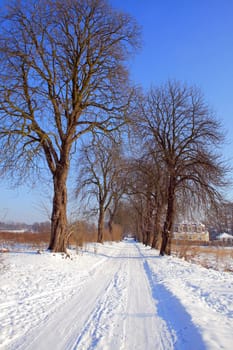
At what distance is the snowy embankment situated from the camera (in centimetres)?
Result: 440

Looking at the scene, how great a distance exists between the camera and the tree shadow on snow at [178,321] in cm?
430

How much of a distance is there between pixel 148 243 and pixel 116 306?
3513cm

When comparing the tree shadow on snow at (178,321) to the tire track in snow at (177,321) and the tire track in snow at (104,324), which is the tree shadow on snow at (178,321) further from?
the tire track in snow at (104,324)

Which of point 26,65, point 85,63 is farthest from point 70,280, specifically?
point 85,63

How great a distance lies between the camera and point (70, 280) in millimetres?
9984

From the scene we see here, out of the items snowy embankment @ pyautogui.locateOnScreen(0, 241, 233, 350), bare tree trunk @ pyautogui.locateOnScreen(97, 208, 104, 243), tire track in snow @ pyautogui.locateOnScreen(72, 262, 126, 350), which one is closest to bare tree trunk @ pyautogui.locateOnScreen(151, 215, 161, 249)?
bare tree trunk @ pyautogui.locateOnScreen(97, 208, 104, 243)

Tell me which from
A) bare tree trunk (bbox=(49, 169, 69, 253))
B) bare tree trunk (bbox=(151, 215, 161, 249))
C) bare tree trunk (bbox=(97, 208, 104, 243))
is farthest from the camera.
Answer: bare tree trunk (bbox=(97, 208, 104, 243))

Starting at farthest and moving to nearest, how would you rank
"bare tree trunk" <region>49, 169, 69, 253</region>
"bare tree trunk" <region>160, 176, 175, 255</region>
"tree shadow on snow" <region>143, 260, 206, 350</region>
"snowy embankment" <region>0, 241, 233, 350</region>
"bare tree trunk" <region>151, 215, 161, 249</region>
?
"bare tree trunk" <region>151, 215, 161, 249</region> < "bare tree trunk" <region>160, 176, 175, 255</region> < "bare tree trunk" <region>49, 169, 69, 253</region> < "snowy embankment" <region>0, 241, 233, 350</region> < "tree shadow on snow" <region>143, 260, 206, 350</region>

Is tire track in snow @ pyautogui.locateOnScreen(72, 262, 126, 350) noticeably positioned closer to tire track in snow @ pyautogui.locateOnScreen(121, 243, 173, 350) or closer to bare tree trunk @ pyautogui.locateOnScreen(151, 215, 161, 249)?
tire track in snow @ pyautogui.locateOnScreen(121, 243, 173, 350)

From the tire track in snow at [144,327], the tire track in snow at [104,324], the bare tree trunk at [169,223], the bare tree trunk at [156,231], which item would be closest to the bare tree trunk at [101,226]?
the bare tree trunk at [156,231]

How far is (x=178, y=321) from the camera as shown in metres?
5.42

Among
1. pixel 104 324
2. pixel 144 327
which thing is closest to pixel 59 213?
pixel 104 324

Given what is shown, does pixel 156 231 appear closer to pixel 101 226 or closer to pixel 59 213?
pixel 101 226

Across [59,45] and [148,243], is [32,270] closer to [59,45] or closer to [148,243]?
[59,45]
